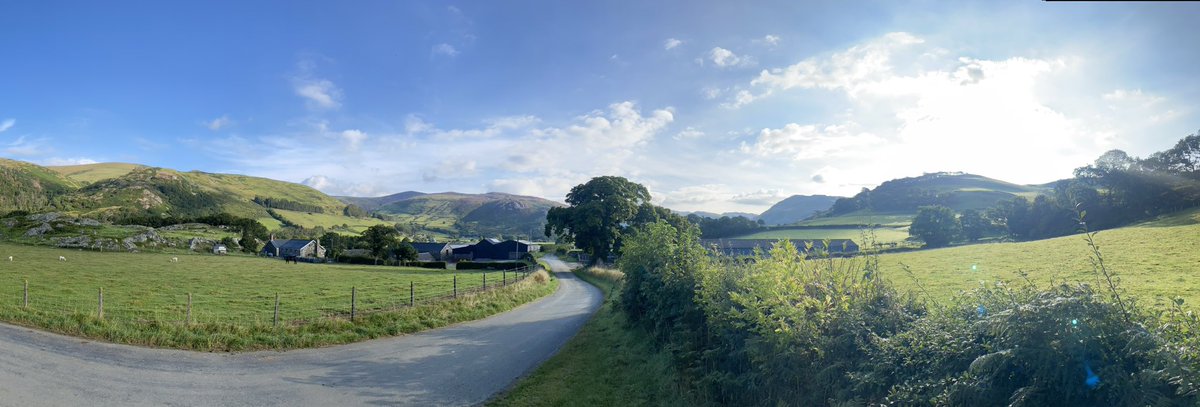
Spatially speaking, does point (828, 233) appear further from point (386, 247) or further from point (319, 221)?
point (319, 221)

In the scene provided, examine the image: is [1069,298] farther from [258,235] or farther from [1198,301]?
[258,235]

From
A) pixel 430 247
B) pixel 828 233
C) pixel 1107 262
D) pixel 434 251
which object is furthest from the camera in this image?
pixel 430 247

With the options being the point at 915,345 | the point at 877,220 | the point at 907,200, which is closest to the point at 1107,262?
the point at 915,345

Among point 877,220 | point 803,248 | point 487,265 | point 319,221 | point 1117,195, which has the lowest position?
point 487,265

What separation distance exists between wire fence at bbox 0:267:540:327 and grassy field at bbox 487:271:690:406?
8758 mm

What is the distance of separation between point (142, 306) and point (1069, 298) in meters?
29.0

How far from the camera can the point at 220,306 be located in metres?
22.3

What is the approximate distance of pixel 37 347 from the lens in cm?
1279

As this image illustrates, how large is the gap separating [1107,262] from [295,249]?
103805 millimetres

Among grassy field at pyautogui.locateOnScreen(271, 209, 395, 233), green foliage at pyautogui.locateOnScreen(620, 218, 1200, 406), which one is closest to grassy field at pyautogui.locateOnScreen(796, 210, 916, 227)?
green foliage at pyautogui.locateOnScreen(620, 218, 1200, 406)

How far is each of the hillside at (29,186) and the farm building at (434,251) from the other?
84400 millimetres

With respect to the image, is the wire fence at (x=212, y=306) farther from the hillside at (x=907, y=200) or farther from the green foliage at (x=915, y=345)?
the hillside at (x=907, y=200)

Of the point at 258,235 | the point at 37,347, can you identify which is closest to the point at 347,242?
the point at 258,235

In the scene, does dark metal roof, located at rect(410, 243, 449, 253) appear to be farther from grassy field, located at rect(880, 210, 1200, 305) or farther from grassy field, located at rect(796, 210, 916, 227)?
grassy field, located at rect(880, 210, 1200, 305)
